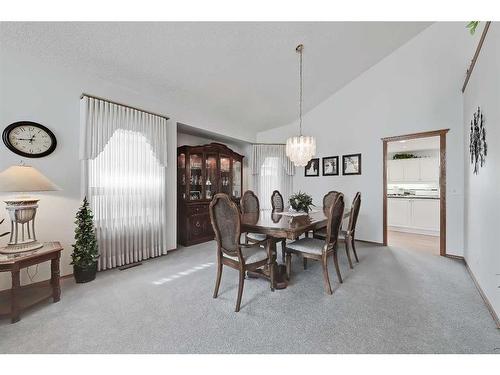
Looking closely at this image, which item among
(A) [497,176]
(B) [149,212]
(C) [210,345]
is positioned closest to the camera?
(C) [210,345]

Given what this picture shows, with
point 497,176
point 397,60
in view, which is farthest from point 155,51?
point 397,60

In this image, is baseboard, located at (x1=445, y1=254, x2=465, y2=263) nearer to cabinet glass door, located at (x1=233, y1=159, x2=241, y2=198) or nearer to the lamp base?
cabinet glass door, located at (x1=233, y1=159, x2=241, y2=198)

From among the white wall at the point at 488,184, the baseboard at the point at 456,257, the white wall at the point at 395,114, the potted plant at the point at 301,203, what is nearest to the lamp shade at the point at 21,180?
the potted plant at the point at 301,203

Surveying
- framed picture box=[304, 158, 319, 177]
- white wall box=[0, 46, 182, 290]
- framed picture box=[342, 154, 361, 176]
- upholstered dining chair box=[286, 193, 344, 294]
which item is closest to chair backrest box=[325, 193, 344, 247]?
upholstered dining chair box=[286, 193, 344, 294]

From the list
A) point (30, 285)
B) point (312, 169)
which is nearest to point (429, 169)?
point (312, 169)

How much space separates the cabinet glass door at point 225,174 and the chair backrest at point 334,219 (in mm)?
2758

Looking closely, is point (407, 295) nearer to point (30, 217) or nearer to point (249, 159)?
point (30, 217)

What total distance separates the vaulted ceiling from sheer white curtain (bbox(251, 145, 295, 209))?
3.89 feet

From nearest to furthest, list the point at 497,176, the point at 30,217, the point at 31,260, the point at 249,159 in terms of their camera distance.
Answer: the point at 497,176, the point at 31,260, the point at 30,217, the point at 249,159

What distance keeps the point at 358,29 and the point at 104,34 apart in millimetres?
3302

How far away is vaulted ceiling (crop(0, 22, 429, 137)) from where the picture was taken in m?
2.19

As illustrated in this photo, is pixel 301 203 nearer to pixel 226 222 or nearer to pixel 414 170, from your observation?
pixel 226 222

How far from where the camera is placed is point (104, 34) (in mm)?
2180

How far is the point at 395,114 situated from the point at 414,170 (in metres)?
2.39
